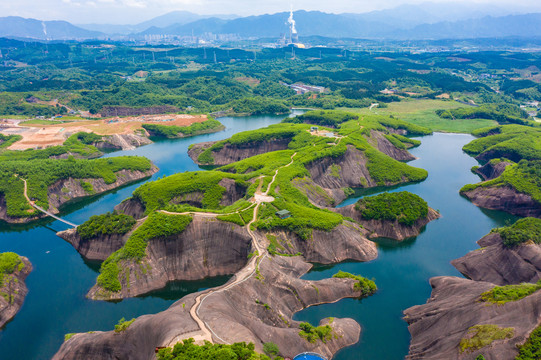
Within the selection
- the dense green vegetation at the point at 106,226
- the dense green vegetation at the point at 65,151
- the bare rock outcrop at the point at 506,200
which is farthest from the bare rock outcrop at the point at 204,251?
the dense green vegetation at the point at 65,151

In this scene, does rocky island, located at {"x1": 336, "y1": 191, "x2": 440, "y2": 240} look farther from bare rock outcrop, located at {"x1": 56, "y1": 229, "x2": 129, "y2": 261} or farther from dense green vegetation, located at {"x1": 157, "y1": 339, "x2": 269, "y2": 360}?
bare rock outcrop, located at {"x1": 56, "y1": 229, "x2": 129, "y2": 261}

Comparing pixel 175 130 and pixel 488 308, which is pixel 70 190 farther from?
pixel 488 308

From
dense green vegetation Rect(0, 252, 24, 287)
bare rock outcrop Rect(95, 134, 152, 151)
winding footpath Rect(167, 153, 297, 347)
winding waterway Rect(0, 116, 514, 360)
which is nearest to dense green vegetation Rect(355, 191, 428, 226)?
winding waterway Rect(0, 116, 514, 360)

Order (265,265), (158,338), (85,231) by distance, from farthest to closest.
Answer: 1. (85,231)
2. (265,265)
3. (158,338)

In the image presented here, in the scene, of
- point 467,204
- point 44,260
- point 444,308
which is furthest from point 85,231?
point 467,204

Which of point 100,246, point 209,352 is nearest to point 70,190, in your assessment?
point 100,246

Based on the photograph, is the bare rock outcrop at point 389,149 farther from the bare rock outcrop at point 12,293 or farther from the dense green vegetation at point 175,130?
the bare rock outcrop at point 12,293

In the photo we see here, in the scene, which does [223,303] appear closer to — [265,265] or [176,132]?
[265,265]
